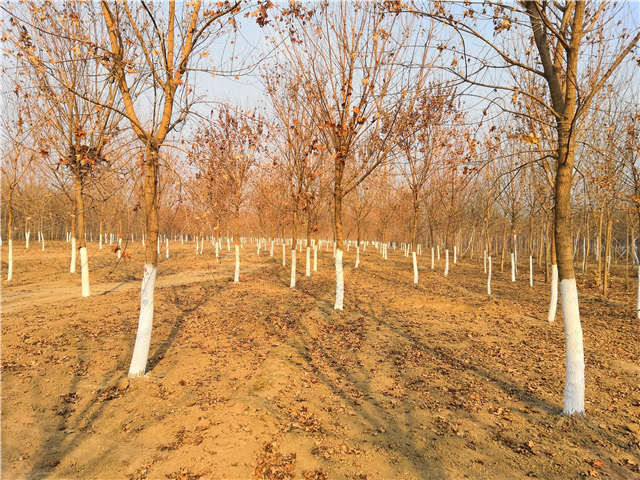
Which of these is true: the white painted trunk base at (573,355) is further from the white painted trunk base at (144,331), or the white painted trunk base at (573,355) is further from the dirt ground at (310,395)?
the white painted trunk base at (144,331)

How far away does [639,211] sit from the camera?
11.3m

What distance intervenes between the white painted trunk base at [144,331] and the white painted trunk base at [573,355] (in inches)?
256

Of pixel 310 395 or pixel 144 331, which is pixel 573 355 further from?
pixel 144 331

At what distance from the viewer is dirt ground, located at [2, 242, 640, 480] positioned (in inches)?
151

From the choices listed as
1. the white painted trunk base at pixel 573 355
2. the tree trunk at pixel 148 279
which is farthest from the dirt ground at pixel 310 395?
the tree trunk at pixel 148 279

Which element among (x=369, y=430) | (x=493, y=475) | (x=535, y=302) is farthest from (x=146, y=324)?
(x=535, y=302)

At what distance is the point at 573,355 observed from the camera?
494cm

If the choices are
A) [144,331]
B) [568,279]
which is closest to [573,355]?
[568,279]

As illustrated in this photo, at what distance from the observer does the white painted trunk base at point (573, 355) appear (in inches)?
193

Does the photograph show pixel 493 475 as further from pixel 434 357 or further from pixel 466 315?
pixel 466 315

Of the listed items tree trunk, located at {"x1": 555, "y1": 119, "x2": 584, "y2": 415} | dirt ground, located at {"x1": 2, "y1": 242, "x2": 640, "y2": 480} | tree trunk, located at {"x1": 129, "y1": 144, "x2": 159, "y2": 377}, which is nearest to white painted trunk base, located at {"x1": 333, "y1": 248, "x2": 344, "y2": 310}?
dirt ground, located at {"x1": 2, "y1": 242, "x2": 640, "y2": 480}

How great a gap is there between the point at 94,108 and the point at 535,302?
1735 cm

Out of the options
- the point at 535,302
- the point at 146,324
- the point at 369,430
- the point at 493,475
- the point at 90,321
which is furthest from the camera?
the point at 535,302

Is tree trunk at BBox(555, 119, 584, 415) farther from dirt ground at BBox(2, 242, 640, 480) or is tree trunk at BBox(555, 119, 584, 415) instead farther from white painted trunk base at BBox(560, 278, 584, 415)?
dirt ground at BBox(2, 242, 640, 480)
